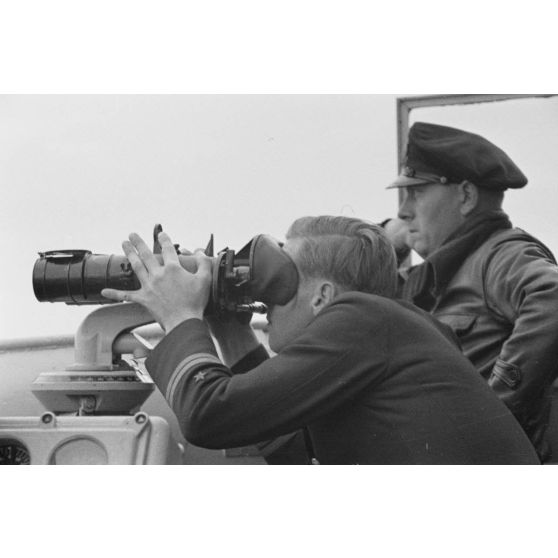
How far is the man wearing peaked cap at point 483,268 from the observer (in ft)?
5.19

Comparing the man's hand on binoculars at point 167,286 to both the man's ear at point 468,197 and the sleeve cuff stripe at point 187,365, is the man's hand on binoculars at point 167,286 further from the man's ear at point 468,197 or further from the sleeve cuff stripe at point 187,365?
the man's ear at point 468,197

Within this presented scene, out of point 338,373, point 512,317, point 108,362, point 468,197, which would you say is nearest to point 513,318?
point 512,317

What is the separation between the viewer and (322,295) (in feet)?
4.11

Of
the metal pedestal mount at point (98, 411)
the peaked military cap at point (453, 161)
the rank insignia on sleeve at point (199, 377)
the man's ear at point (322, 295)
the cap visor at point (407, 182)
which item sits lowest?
the metal pedestal mount at point (98, 411)

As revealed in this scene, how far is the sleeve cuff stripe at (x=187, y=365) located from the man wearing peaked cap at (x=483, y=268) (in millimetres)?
650

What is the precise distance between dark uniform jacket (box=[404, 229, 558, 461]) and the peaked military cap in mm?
124

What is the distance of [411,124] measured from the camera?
188 centimetres

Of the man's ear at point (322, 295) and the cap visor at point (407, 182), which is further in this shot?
the cap visor at point (407, 182)

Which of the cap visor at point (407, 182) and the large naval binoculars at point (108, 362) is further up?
the cap visor at point (407, 182)

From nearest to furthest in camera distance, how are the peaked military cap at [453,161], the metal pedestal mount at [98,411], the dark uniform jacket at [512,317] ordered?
the metal pedestal mount at [98,411], the dark uniform jacket at [512,317], the peaked military cap at [453,161]

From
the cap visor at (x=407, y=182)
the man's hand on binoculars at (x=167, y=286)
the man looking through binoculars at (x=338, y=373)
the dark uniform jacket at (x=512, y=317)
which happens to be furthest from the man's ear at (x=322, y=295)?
the cap visor at (x=407, y=182)

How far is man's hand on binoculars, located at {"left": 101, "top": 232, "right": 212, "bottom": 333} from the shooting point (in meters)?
1.19

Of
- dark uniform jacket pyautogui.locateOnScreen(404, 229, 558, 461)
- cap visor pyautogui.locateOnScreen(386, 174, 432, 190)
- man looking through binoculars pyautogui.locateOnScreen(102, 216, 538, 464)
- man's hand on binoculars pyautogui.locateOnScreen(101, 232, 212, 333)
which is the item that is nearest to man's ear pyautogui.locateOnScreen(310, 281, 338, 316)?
man looking through binoculars pyautogui.locateOnScreen(102, 216, 538, 464)

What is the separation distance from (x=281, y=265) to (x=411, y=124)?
75 cm
